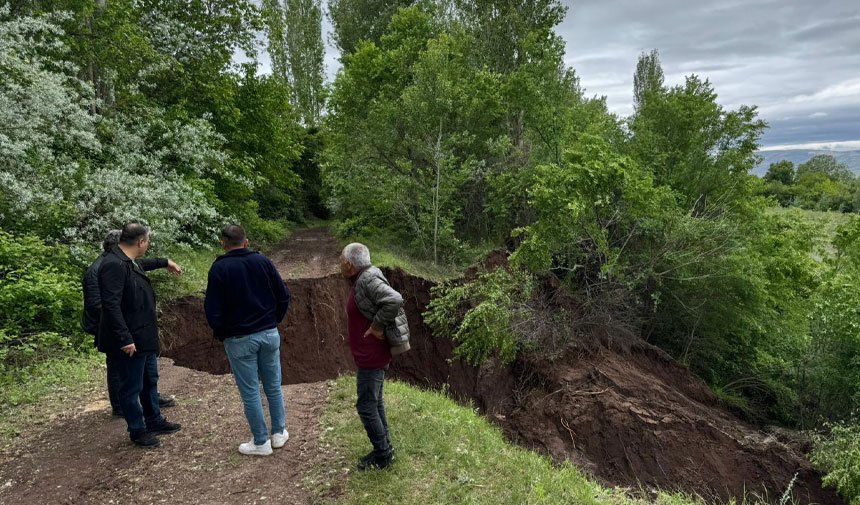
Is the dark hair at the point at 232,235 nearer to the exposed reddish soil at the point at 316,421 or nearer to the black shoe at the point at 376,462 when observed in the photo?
the exposed reddish soil at the point at 316,421

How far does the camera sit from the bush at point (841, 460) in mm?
7219

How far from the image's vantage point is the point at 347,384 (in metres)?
6.16

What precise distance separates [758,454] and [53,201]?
45.4 feet

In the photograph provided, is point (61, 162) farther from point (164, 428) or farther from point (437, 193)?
point (437, 193)

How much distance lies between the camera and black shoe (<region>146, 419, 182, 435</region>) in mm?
4561

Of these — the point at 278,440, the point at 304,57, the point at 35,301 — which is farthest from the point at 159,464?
the point at 304,57

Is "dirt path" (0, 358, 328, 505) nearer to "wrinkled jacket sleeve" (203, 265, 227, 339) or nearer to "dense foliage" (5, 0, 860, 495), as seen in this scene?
"wrinkled jacket sleeve" (203, 265, 227, 339)

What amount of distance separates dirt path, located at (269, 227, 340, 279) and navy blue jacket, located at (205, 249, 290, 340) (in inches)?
321

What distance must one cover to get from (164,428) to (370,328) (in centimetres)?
279

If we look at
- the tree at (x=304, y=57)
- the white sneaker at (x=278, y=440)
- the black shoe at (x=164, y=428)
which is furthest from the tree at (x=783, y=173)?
the black shoe at (x=164, y=428)

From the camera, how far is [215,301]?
12.1 feet

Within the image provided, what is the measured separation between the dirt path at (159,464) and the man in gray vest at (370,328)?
3.37 ft

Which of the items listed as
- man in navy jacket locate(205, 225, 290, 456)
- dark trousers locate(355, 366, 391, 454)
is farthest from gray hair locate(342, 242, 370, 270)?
dark trousers locate(355, 366, 391, 454)

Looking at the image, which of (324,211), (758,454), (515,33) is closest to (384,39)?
(515,33)
